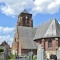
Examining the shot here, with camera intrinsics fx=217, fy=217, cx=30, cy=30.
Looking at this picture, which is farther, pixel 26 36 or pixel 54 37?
pixel 26 36

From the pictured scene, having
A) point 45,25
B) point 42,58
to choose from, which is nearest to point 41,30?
point 45,25

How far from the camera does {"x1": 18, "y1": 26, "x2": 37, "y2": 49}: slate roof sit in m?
56.0

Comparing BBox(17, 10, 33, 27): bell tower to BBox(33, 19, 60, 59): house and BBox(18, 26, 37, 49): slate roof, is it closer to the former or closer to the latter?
BBox(18, 26, 37, 49): slate roof

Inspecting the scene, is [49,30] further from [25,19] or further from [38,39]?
[25,19]

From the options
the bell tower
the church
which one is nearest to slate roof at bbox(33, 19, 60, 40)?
the church

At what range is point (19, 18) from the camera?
72562 millimetres

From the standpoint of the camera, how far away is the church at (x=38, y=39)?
52.8m

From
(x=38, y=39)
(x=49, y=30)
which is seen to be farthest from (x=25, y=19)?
(x=49, y=30)

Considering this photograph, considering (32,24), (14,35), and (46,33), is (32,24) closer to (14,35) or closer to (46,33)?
(14,35)

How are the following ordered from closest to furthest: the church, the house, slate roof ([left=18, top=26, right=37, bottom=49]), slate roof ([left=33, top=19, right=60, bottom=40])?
the house < the church < slate roof ([left=33, top=19, right=60, bottom=40]) < slate roof ([left=18, top=26, right=37, bottom=49])

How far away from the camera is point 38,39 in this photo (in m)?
56.8

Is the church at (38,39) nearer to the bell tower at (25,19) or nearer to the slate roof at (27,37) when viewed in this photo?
the slate roof at (27,37)

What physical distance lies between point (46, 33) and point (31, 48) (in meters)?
5.53

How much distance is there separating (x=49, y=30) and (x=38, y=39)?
4.18m
